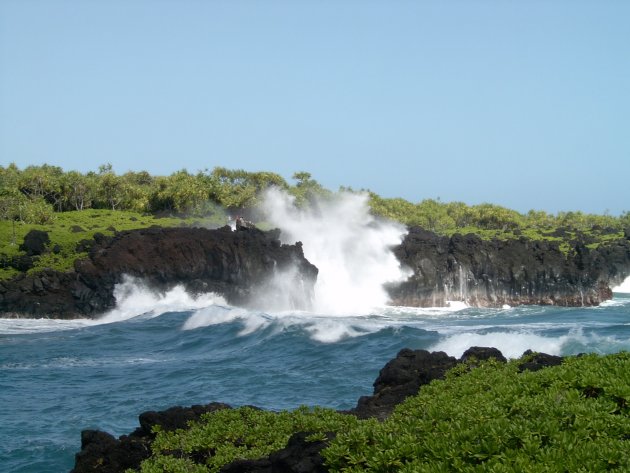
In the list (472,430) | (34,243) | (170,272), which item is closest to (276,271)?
(170,272)

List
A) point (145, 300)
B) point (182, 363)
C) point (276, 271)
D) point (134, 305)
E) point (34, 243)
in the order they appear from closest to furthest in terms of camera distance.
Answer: point (182, 363) < point (134, 305) < point (145, 300) < point (34, 243) < point (276, 271)

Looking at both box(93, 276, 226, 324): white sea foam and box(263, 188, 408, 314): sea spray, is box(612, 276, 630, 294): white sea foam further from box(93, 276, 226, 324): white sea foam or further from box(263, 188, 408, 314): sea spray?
box(93, 276, 226, 324): white sea foam

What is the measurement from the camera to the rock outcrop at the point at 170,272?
153ft

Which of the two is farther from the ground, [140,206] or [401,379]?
[140,206]

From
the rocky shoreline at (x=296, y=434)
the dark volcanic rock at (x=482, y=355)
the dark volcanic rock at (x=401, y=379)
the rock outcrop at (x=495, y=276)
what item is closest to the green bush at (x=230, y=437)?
the rocky shoreline at (x=296, y=434)

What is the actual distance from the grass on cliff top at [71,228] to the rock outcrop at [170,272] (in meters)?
1.79

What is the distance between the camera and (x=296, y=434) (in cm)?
968

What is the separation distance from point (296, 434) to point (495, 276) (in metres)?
55.8

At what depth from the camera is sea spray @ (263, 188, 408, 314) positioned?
63.6m

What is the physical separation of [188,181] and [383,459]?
242 feet

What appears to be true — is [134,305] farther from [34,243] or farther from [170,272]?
[34,243]

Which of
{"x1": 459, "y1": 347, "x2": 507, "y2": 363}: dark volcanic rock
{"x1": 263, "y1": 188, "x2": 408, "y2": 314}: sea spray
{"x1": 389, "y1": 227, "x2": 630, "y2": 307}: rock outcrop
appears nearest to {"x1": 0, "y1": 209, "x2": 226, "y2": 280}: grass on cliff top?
{"x1": 263, "y1": 188, "x2": 408, "y2": 314}: sea spray

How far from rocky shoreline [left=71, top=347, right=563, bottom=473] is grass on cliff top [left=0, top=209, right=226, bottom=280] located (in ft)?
125

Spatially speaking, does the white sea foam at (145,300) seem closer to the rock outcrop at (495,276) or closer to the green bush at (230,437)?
the rock outcrop at (495,276)
